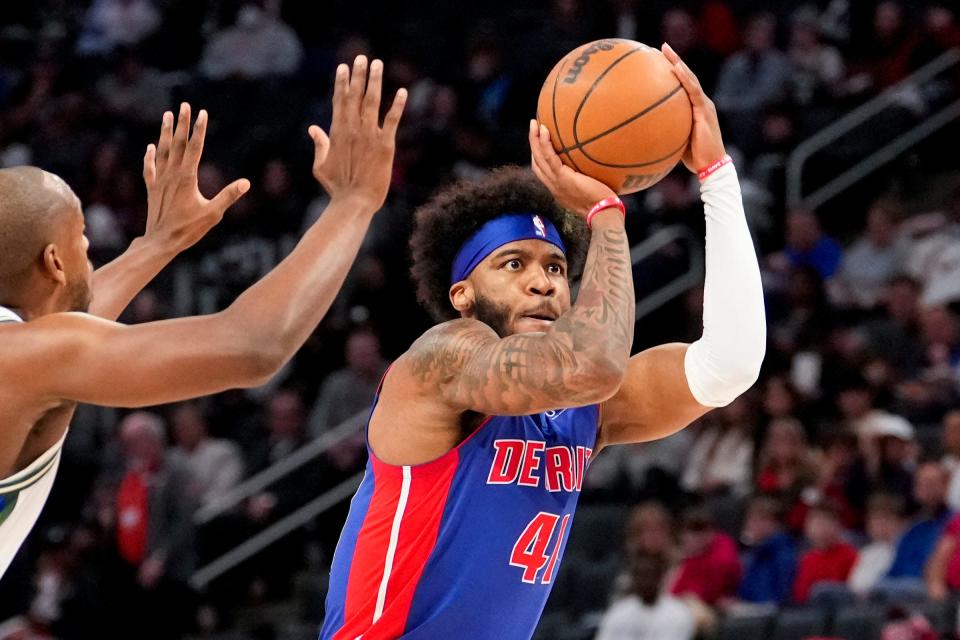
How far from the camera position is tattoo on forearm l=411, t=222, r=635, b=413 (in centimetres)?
410

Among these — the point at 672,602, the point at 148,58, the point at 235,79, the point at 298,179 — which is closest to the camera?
the point at 672,602

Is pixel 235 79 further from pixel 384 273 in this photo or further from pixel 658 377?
pixel 658 377

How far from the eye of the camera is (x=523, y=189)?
16.2ft

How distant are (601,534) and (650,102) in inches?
258

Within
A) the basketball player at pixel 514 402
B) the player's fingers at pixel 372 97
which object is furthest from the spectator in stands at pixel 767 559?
the player's fingers at pixel 372 97

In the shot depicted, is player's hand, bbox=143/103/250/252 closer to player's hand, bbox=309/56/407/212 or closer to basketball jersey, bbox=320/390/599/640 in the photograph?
player's hand, bbox=309/56/407/212

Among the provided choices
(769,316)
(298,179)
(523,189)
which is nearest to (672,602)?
(769,316)

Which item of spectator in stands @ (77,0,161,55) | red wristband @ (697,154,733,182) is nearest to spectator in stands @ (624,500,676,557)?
red wristband @ (697,154,733,182)

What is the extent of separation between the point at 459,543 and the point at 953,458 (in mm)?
5809

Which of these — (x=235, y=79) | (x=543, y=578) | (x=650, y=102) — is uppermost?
(x=235, y=79)

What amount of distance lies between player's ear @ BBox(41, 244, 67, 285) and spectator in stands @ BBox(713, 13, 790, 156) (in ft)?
33.0

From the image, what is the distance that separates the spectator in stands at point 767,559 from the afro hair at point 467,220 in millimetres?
4945

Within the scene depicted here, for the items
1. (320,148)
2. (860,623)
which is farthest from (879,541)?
(320,148)

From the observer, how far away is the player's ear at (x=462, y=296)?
4.73m
